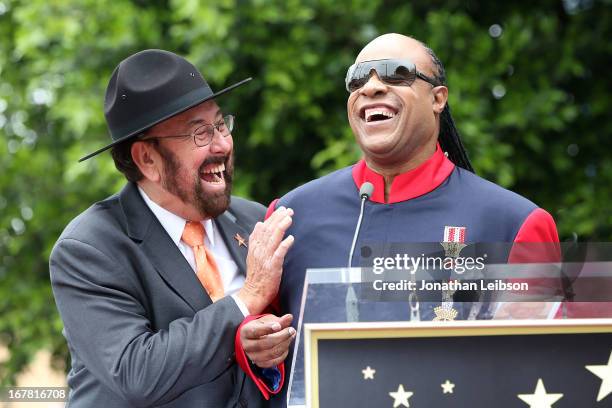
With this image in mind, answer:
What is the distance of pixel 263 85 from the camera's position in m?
6.32

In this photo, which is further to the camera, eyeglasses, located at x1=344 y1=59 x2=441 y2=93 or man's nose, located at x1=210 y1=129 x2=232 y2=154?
man's nose, located at x1=210 y1=129 x2=232 y2=154

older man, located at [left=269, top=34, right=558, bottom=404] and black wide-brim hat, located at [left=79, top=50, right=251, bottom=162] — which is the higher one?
black wide-brim hat, located at [left=79, top=50, right=251, bottom=162]

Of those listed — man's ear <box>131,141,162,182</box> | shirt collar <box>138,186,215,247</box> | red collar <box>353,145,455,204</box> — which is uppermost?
man's ear <box>131,141,162,182</box>

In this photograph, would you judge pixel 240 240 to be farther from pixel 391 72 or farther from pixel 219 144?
pixel 391 72

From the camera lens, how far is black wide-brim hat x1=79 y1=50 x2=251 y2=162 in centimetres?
360

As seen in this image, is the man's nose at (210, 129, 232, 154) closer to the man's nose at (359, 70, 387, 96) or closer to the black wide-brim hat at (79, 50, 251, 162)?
the black wide-brim hat at (79, 50, 251, 162)

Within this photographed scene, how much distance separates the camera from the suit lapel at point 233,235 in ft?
12.3

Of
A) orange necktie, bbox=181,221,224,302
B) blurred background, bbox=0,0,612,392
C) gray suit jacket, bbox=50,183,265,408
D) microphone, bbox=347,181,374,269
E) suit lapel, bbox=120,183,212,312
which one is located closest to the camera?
microphone, bbox=347,181,374,269

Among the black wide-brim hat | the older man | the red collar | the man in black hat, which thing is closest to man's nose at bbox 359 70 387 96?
the older man

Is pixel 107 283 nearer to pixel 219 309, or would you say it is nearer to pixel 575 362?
pixel 219 309

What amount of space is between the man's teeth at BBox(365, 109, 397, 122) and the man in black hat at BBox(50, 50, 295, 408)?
41cm

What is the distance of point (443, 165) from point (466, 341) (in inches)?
38.4

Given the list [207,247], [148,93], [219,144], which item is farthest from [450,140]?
[148,93]

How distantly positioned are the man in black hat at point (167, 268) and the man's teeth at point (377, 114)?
1.35ft
